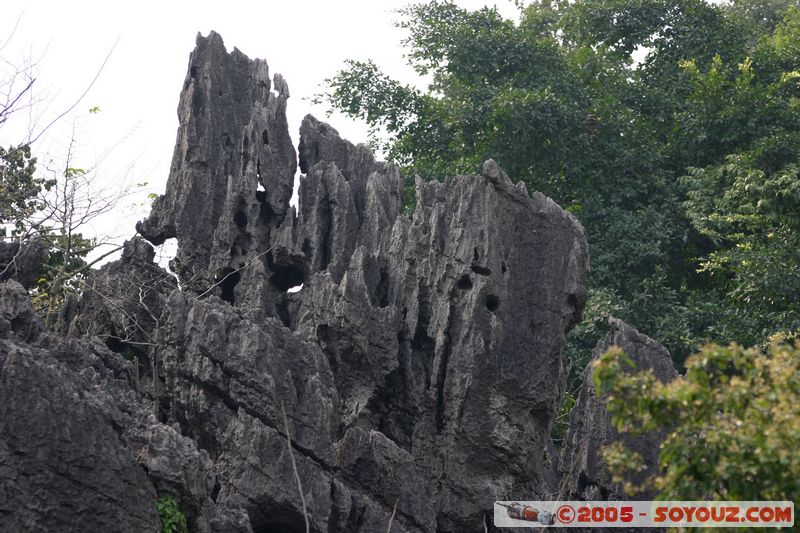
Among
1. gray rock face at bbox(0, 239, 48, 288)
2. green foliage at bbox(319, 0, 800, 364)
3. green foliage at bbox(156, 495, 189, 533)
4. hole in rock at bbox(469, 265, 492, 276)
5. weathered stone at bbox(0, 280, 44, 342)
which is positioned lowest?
green foliage at bbox(156, 495, 189, 533)

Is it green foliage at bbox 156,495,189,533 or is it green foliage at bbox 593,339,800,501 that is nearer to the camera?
green foliage at bbox 593,339,800,501

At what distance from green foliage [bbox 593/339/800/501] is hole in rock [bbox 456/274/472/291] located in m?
8.22

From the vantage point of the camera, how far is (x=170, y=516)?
14039 millimetres

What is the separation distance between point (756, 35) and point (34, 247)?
28.0 m

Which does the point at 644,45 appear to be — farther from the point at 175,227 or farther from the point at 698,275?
the point at 175,227

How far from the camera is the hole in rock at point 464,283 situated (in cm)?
1920

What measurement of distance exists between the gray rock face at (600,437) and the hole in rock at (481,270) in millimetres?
2180

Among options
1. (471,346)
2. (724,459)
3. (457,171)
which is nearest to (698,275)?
(457,171)

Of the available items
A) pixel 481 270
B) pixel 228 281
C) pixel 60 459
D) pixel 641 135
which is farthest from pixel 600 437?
pixel 641 135

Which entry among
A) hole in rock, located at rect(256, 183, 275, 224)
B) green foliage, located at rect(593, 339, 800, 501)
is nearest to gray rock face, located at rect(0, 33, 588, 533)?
hole in rock, located at rect(256, 183, 275, 224)

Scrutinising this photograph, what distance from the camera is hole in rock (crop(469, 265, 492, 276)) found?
1906 centimetres

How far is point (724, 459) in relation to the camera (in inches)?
411

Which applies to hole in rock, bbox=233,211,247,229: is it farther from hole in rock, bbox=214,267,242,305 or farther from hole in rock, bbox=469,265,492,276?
hole in rock, bbox=469,265,492,276

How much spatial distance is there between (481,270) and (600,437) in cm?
318
